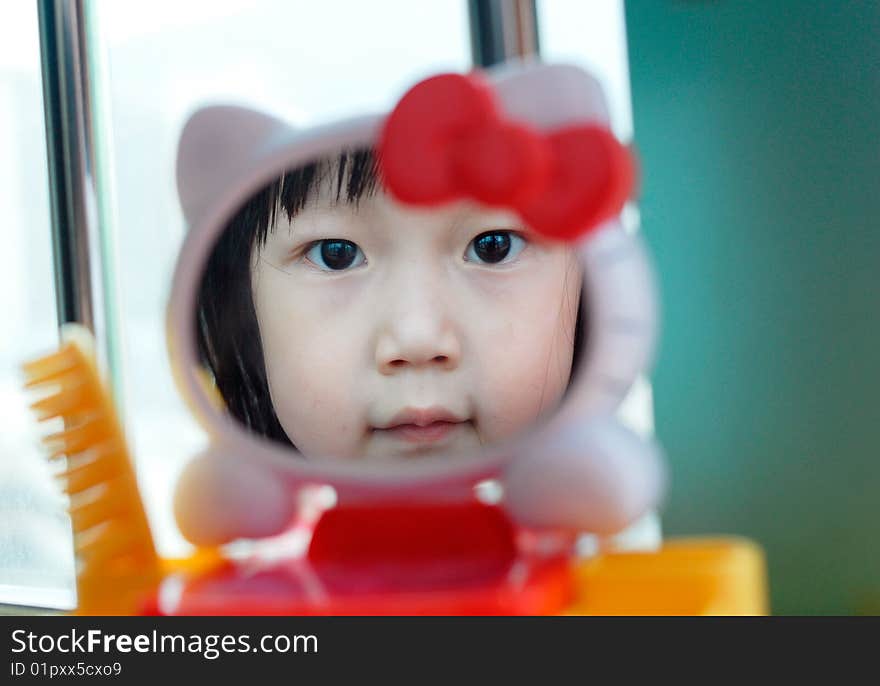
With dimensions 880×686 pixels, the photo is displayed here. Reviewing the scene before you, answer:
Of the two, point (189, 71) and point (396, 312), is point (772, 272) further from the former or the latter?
point (189, 71)

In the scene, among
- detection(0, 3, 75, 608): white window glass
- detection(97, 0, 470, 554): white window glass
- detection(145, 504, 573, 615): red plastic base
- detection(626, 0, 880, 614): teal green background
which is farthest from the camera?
detection(0, 3, 75, 608): white window glass

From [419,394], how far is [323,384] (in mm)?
44

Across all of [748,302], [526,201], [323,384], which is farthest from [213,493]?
[748,302]

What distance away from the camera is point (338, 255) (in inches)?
16.6

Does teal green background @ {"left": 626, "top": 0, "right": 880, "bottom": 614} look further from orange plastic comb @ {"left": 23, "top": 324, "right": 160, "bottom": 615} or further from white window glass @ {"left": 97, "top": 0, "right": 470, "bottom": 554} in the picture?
orange plastic comb @ {"left": 23, "top": 324, "right": 160, "bottom": 615}

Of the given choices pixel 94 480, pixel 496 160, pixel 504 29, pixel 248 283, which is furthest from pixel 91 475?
pixel 504 29

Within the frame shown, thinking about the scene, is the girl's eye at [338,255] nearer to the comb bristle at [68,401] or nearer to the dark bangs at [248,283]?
the dark bangs at [248,283]

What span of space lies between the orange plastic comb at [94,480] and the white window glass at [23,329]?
1.13 ft

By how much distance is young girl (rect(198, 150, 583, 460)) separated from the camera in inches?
16.0

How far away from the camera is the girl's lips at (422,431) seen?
0.42 meters

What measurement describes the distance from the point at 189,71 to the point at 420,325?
0.42 m

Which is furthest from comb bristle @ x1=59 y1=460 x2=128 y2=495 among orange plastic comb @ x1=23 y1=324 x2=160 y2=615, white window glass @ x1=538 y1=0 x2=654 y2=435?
white window glass @ x1=538 y1=0 x2=654 y2=435

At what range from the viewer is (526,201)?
38 cm

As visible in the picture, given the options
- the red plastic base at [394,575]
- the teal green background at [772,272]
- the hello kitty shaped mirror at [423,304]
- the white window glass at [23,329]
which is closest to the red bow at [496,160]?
the hello kitty shaped mirror at [423,304]
